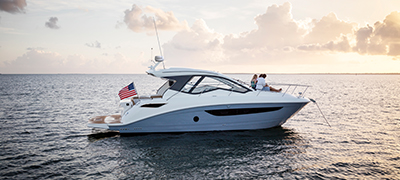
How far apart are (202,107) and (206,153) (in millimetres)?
1984

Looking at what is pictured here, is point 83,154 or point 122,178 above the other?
point 83,154

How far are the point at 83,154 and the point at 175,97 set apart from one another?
3.83 m

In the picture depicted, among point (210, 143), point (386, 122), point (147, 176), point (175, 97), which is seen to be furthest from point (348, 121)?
point (147, 176)

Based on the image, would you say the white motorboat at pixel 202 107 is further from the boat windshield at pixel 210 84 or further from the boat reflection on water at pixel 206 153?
the boat reflection on water at pixel 206 153

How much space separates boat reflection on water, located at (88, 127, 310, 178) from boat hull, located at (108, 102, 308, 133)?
0.97 ft

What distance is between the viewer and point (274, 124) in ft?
34.6

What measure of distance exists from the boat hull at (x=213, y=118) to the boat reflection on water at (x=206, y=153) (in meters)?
0.30

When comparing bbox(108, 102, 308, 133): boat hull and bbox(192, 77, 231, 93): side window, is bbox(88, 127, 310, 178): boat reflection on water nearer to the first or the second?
bbox(108, 102, 308, 133): boat hull

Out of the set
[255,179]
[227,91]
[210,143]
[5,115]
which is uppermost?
[5,115]

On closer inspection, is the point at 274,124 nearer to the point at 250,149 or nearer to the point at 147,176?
the point at 250,149

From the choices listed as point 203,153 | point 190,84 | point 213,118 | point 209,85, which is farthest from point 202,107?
point 203,153

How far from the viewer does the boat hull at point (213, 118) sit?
31.6ft

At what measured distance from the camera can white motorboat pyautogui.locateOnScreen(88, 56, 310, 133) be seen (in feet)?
31.5

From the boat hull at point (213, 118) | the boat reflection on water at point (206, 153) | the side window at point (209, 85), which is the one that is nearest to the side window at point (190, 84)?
the side window at point (209, 85)
